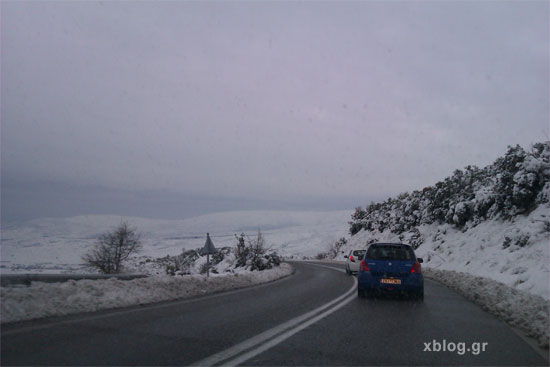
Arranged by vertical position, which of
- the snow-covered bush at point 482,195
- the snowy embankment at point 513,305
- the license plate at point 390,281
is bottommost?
the snowy embankment at point 513,305

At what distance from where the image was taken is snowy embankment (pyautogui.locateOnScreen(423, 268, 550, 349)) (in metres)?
7.37

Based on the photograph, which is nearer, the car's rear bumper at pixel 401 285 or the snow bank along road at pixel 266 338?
the snow bank along road at pixel 266 338

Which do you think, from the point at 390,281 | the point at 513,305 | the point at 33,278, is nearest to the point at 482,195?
the point at 390,281

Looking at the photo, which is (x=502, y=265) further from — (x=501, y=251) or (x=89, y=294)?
(x=89, y=294)

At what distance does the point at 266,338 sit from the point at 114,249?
34.5m

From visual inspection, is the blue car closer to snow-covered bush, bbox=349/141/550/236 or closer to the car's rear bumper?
the car's rear bumper

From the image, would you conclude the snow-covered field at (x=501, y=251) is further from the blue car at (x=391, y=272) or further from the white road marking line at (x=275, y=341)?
the white road marking line at (x=275, y=341)

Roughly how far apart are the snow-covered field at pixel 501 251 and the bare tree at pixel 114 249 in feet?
84.0

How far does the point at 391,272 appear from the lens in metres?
11.9

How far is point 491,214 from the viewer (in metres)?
24.9

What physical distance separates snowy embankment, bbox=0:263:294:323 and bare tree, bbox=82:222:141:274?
24.5 meters

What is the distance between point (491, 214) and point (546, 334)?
65.9ft

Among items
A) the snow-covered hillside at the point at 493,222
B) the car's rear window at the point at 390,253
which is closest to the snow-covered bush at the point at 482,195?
the snow-covered hillside at the point at 493,222

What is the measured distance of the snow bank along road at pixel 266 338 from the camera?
5426 millimetres
